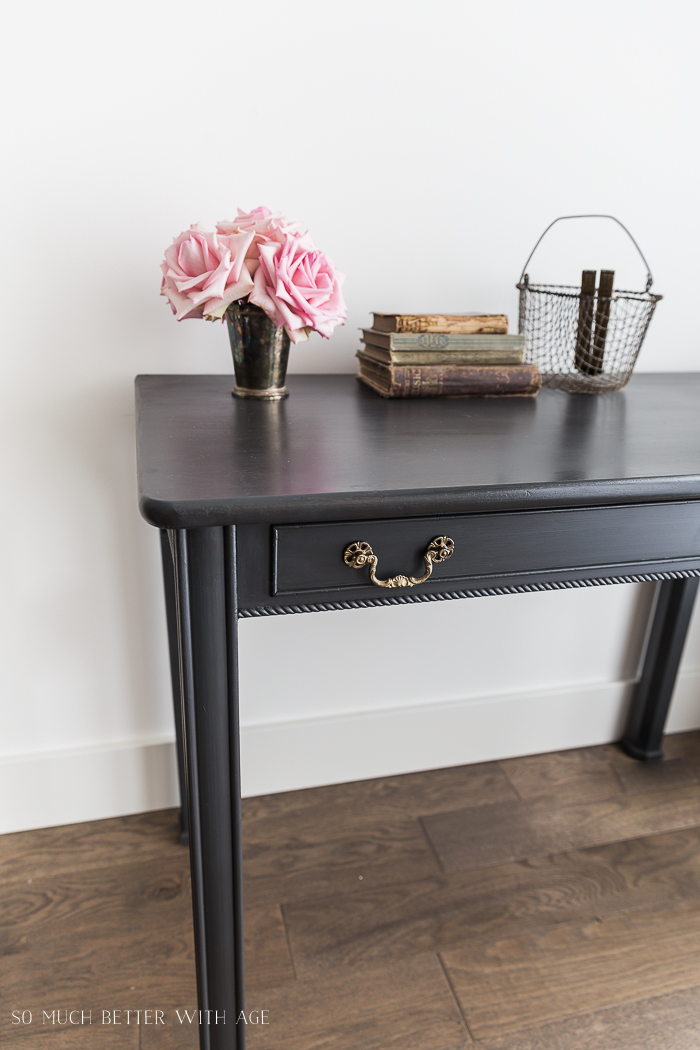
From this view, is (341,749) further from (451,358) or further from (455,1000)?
(451,358)

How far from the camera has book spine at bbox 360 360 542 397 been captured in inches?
39.4

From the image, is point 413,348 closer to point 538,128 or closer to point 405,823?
point 538,128

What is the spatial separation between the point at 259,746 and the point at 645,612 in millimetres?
857

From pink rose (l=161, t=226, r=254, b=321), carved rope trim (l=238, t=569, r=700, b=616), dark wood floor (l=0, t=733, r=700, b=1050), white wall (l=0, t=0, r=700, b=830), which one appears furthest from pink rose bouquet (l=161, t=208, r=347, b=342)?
dark wood floor (l=0, t=733, r=700, b=1050)

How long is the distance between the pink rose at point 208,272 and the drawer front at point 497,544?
0.35 meters

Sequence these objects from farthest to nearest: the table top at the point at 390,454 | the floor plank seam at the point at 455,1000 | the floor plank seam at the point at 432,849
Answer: the floor plank seam at the point at 432,849, the floor plank seam at the point at 455,1000, the table top at the point at 390,454

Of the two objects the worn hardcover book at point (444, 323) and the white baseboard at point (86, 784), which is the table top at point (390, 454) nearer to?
the worn hardcover book at point (444, 323)

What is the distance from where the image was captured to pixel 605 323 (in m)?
1.07

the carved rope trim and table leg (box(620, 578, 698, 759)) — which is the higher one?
the carved rope trim

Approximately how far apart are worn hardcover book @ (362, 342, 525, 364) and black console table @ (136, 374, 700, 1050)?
0.38 feet

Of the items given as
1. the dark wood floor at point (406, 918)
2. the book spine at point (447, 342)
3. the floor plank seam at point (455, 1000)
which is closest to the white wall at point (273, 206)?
the dark wood floor at point (406, 918)

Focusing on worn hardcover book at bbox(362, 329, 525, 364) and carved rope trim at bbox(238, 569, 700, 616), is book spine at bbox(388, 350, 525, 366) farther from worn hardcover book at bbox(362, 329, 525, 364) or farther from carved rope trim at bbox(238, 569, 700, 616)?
carved rope trim at bbox(238, 569, 700, 616)

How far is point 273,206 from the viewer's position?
110 cm

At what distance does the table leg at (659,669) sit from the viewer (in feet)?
4.75
